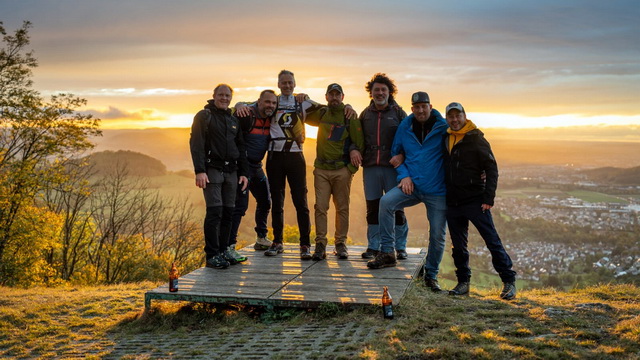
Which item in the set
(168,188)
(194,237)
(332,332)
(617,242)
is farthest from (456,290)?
(168,188)

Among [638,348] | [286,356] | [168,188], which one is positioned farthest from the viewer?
[168,188]

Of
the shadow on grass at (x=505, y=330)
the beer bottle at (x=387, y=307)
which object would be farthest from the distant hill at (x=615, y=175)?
the beer bottle at (x=387, y=307)

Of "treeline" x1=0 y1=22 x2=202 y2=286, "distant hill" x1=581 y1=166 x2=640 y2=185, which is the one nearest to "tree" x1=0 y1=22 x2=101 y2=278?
"treeline" x1=0 y1=22 x2=202 y2=286

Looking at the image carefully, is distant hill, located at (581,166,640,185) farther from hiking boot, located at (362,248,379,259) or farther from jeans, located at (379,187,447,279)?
jeans, located at (379,187,447,279)

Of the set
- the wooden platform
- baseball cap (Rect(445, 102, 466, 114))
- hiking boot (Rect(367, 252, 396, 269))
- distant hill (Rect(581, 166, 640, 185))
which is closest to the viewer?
the wooden platform

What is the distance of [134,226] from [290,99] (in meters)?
33.7

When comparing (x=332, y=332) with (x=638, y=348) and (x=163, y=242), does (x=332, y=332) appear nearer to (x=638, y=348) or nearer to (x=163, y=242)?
(x=638, y=348)

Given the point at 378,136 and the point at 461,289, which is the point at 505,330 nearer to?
the point at 461,289

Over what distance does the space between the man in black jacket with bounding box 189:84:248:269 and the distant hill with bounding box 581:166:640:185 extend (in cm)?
8468

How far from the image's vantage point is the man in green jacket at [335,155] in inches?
303

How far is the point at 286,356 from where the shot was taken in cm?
481

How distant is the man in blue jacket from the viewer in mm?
6973

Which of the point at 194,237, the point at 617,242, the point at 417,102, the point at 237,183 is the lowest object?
the point at 617,242

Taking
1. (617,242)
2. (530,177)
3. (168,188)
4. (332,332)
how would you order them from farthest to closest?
(530,177)
(168,188)
(617,242)
(332,332)
